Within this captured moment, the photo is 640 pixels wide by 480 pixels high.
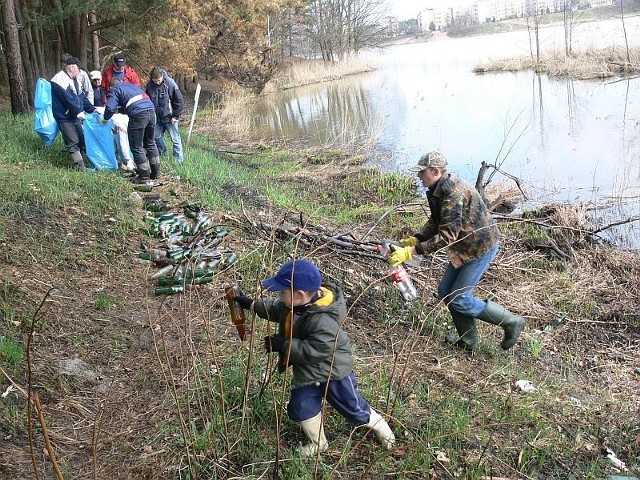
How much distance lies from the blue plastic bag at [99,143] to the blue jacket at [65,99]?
0.67ft

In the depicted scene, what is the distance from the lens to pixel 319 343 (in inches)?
114

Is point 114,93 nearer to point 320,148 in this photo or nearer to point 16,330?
point 16,330

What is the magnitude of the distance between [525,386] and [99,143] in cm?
644

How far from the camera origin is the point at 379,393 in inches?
145

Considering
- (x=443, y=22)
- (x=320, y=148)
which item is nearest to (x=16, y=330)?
(x=320, y=148)

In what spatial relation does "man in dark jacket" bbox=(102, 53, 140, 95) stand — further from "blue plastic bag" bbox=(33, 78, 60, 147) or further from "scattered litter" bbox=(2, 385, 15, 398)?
"scattered litter" bbox=(2, 385, 15, 398)

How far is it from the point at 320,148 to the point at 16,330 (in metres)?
11.1

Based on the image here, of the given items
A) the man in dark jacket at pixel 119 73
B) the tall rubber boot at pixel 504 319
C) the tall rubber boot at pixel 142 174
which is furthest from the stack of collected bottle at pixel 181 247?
the man in dark jacket at pixel 119 73

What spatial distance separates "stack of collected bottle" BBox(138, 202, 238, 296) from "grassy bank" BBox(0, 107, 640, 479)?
120mm

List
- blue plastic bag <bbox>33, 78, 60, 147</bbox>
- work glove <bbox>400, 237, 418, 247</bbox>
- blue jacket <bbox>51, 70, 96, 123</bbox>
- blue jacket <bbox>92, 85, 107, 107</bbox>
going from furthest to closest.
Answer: blue jacket <bbox>92, 85, 107, 107</bbox> < blue plastic bag <bbox>33, 78, 60, 147</bbox> < blue jacket <bbox>51, 70, 96, 123</bbox> < work glove <bbox>400, 237, 418, 247</bbox>

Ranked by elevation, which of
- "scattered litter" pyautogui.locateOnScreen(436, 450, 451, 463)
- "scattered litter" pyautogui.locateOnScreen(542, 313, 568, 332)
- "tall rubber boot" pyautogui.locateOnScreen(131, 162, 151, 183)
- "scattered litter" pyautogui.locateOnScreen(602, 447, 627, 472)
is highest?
"tall rubber boot" pyautogui.locateOnScreen(131, 162, 151, 183)

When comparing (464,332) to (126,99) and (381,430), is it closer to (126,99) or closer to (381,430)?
(381,430)

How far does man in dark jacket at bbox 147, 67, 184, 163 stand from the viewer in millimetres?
8989

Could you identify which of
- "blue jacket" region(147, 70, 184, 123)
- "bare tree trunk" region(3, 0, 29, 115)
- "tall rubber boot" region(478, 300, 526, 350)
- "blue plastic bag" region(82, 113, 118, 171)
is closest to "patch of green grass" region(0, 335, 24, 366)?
"tall rubber boot" region(478, 300, 526, 350)
